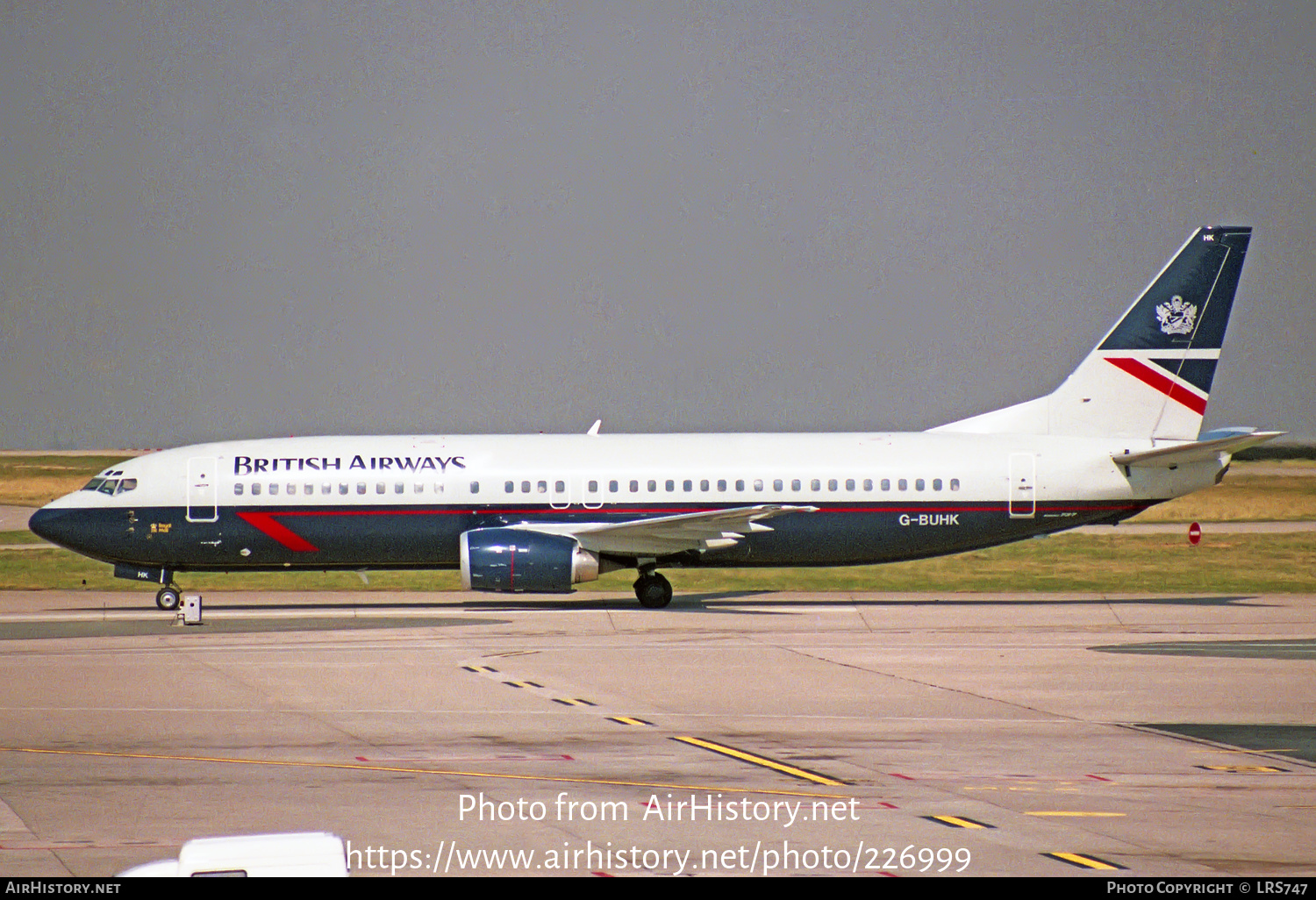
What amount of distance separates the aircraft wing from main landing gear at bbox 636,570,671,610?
840 millimetres

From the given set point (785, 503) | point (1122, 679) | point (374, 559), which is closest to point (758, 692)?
point (1122, 679)

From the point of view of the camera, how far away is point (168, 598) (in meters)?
32.2

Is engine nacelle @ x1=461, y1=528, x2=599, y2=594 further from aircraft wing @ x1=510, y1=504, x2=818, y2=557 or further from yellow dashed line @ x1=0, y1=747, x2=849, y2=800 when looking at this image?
yellow dashed line @ x1=0, y1=747, x2=849, y2=800

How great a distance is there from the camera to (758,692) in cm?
1970

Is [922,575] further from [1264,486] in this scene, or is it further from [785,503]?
[1264,486]

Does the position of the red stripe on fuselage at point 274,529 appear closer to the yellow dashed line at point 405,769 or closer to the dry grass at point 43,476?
the yellow dashed line at point 405,769

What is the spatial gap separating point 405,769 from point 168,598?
65.2ft

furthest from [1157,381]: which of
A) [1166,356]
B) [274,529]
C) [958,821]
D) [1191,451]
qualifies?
[958,821]

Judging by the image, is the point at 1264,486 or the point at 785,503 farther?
the point at 1264,486

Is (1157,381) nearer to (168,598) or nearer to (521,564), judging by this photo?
(521,564)

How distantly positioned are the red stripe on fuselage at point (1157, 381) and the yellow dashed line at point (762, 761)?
21.2m

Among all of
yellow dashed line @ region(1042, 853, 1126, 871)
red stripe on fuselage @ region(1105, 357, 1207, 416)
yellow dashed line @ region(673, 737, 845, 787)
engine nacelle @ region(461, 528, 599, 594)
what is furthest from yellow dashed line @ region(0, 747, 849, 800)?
red stripe on fuselage @ region(1105, 357, 1207, 416)

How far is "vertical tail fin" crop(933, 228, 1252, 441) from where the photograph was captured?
110 ft

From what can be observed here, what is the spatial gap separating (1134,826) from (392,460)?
929 inches
